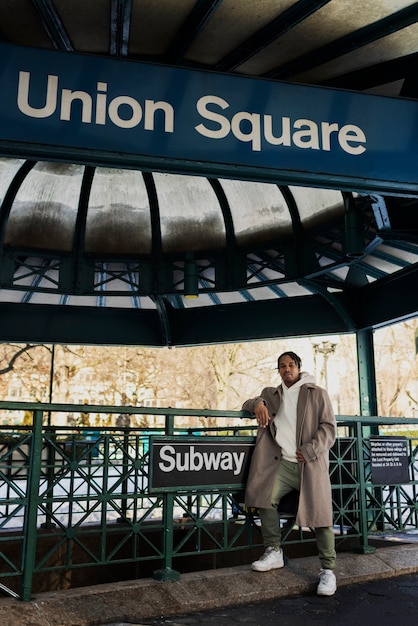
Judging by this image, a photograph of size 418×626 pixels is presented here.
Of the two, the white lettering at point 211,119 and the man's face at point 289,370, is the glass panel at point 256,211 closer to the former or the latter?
the man's face at point 289,370

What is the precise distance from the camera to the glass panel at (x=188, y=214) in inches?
401

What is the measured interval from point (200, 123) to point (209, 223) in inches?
253

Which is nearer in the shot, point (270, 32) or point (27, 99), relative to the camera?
point (27, 99)

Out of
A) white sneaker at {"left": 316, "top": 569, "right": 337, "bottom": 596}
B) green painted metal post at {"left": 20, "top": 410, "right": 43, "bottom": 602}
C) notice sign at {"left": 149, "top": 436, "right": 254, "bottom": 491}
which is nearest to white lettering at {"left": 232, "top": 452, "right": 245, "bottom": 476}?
notice sign at {"left": 149, "top": 436, "right": 254, "bottom": 491}

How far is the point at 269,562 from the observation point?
19.6 feet

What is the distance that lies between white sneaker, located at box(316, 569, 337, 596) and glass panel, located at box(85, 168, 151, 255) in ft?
22.1

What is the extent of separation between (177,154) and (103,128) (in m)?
0.54

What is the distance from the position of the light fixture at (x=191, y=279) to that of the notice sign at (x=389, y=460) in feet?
13.5

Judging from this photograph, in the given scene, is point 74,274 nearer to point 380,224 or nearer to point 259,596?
point 380,224

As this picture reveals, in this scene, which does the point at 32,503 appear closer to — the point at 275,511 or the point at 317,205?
the point at 275,511

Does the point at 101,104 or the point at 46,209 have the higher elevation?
the point at 46,209

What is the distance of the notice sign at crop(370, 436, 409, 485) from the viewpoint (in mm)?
7660

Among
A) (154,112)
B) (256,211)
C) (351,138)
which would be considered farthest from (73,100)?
(256,211)

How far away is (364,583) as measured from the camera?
19.9ft
